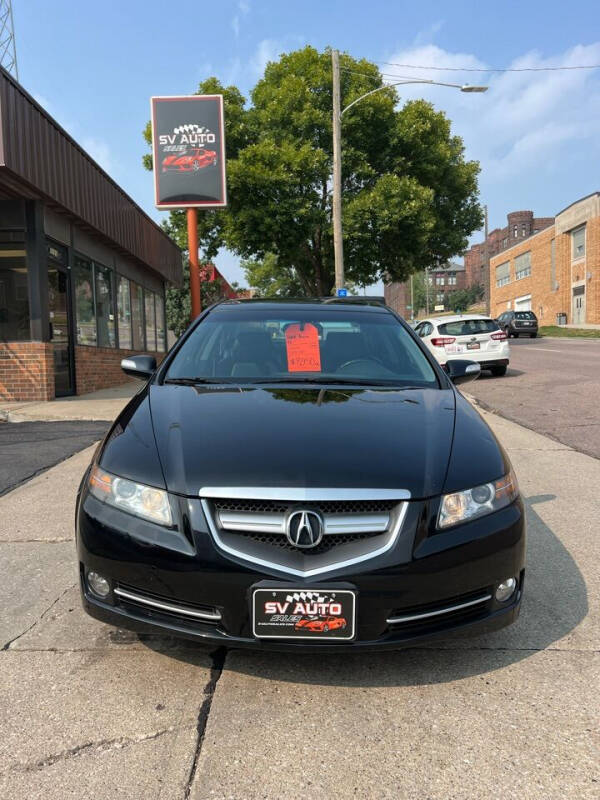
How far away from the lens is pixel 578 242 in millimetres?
51062

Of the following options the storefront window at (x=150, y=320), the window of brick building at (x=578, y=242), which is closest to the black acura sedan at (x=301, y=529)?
the storefront window at (x=150, y=320)

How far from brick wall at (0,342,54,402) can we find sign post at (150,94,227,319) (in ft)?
16.0

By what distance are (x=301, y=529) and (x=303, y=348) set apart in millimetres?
1689

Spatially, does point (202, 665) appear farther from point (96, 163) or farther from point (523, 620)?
point (96, 163)

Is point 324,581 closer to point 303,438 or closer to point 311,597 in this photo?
point 311,597

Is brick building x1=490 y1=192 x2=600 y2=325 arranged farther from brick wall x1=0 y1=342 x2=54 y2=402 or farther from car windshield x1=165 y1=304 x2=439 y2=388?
car windshield x1=165 y1=304 x2=439 y2=388

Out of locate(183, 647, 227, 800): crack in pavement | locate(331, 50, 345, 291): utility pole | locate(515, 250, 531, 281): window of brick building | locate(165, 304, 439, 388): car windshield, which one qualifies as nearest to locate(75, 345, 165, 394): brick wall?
locate(331, 50, 345, 291): utility pole

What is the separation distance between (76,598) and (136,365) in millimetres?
1351

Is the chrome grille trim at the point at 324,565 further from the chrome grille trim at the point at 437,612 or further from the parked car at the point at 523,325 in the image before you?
the parked car at the point at 523,325

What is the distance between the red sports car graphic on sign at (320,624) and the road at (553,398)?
504cm

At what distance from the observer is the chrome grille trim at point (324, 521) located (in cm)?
214

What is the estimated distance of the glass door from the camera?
38.3 feet

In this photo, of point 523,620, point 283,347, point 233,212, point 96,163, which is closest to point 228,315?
point 283,347

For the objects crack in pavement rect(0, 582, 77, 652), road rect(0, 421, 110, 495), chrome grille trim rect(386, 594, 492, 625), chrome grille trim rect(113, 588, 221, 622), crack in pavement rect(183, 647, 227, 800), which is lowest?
crack in pavement rect(0, 582, 77, 652)
